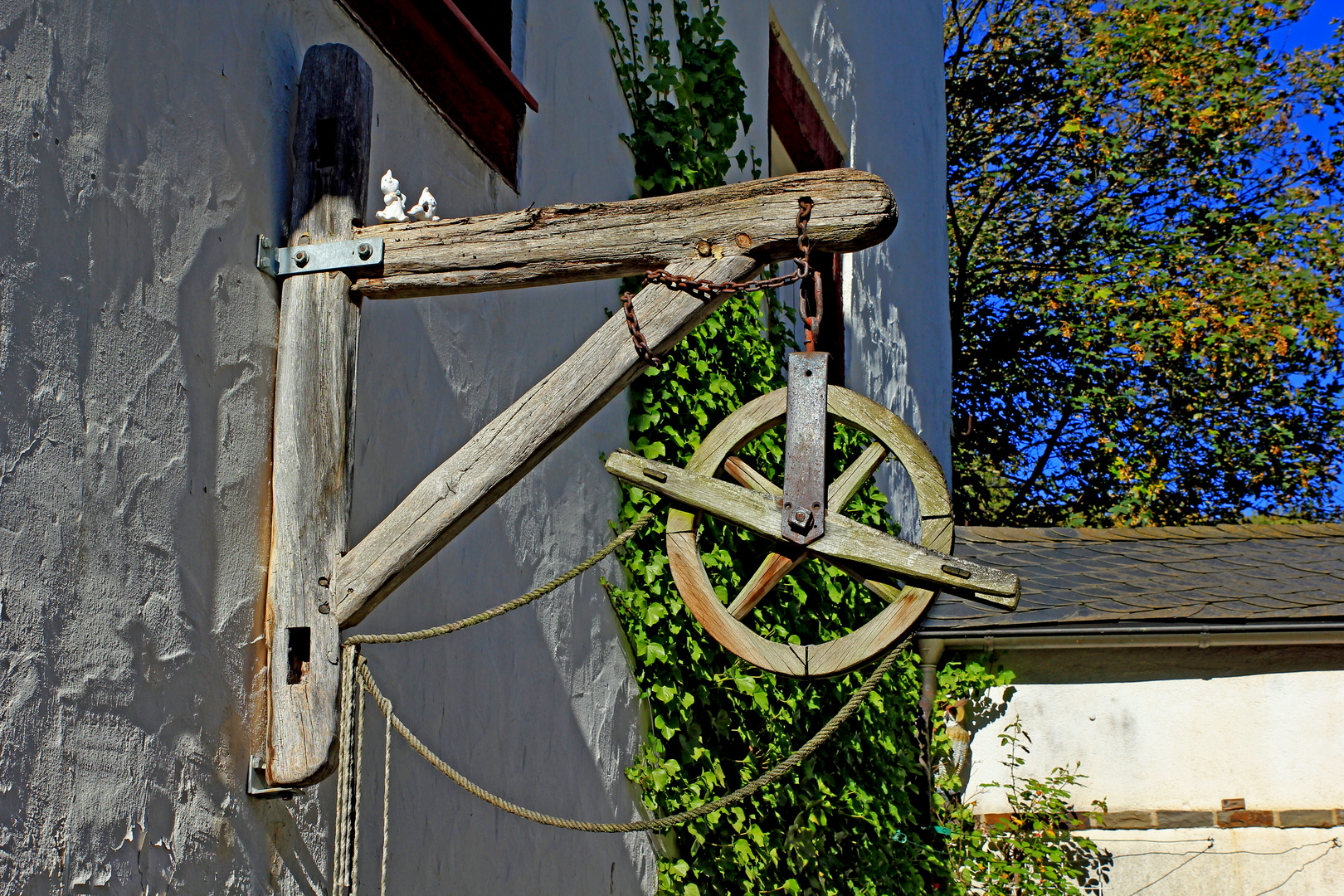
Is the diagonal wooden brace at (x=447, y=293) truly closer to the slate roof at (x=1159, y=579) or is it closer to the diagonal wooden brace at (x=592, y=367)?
the diagonal wooden brace at (x=592, y=367)

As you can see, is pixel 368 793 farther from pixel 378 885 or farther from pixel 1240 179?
pixel 1240 179

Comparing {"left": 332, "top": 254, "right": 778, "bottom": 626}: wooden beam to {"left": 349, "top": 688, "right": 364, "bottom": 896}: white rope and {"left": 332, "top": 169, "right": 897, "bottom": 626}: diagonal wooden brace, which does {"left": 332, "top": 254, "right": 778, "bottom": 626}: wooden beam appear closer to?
{"left": 332, "top": 169, "right": 897, "bottom": 626}: diagonal wooden brace

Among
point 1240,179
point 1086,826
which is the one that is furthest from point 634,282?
point 1240,179

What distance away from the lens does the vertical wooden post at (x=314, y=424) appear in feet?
8.29

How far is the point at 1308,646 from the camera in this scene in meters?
6.53

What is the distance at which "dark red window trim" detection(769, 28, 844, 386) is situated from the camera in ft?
21.5

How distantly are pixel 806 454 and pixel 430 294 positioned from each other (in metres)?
0.84

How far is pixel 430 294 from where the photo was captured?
2746 millimetres

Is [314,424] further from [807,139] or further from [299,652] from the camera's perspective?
[807,139]

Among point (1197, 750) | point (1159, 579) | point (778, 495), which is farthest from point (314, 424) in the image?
point (1159, 579)

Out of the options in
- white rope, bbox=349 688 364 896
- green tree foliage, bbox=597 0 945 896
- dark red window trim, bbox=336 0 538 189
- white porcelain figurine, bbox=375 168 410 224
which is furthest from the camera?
green tree foliage, bbox=597 0 945 896

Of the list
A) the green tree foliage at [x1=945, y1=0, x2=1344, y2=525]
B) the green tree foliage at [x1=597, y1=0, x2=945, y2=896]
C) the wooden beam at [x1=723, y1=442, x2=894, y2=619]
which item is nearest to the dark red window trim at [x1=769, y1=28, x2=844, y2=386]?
the green tree foliage at [x1=597, y1=0, x2=945, y2=896]

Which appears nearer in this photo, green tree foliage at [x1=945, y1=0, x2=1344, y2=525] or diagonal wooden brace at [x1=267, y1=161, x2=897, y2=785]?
diagonal wooden brace at [x1=267, y1=161, x2=897, y2=785]

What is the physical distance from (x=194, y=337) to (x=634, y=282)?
7.35ft
